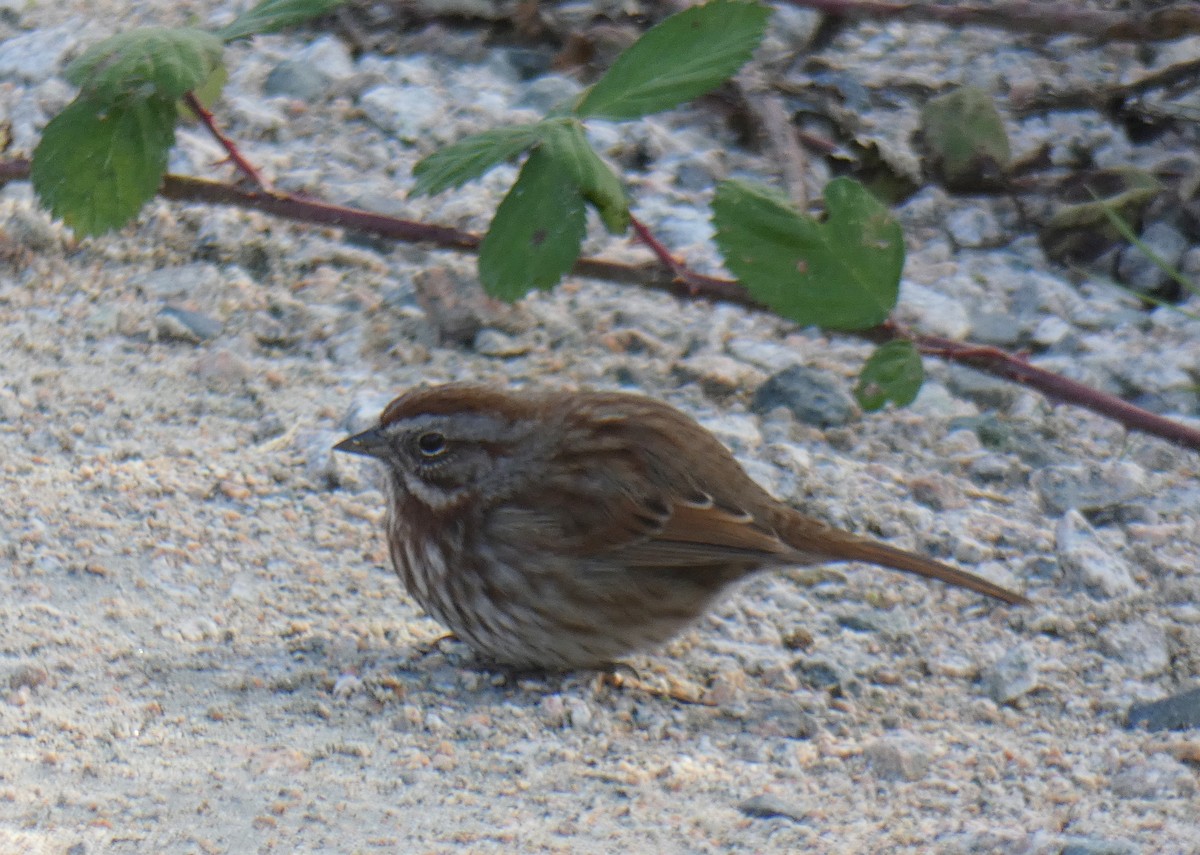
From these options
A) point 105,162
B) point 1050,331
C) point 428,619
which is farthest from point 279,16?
point 1050,331

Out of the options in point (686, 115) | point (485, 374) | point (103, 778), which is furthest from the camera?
point (686, 115)

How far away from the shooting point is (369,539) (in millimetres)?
4207

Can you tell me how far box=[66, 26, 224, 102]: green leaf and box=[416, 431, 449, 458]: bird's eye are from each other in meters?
0.94

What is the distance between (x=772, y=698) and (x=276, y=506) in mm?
1341

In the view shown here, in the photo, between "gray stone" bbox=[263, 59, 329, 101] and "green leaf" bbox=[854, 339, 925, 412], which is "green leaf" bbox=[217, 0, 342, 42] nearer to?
"green leaf" bbox=[854, 339, 925, 412]

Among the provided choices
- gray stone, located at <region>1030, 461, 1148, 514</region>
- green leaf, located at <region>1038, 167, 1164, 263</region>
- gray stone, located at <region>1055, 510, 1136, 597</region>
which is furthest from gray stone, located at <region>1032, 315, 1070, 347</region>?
gray stone, located at <region>1055, 510, 1136, 597</region>

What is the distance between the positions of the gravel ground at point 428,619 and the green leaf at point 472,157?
33.3 inches

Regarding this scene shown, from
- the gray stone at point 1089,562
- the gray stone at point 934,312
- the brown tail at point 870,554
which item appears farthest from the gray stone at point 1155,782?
the gray stone at point 934,312

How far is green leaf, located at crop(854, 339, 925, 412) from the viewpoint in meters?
4.00

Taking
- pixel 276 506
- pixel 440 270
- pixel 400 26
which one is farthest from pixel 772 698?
pixel 400 26

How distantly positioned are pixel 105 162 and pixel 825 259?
1670mm

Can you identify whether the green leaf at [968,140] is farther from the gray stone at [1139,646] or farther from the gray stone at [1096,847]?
the gray stone at [1096,847]

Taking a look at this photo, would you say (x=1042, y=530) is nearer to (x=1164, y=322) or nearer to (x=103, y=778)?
(x=1164, y=322)

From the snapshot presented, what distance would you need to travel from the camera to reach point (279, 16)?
154 inches
